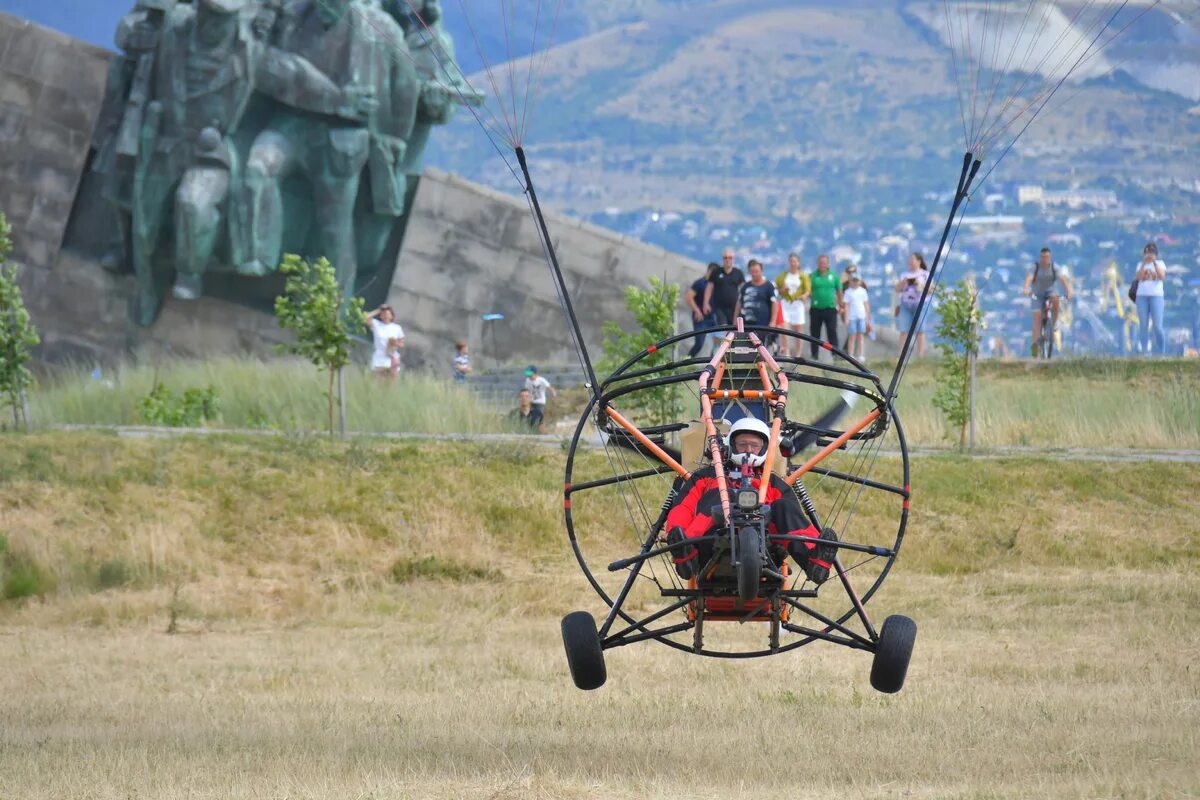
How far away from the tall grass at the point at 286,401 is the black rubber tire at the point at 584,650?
14.4 meters

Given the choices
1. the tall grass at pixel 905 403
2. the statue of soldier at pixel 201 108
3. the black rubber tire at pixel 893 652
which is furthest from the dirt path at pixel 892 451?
the black rubber tire at pixel 893 652

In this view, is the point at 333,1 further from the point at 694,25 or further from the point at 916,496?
the point at 694,25

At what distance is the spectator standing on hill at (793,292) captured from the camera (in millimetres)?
28328

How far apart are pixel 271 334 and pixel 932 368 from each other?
13.0 meters

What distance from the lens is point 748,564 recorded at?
37.9ft

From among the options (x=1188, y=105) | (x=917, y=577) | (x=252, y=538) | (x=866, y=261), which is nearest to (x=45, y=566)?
(x=252, y=538)

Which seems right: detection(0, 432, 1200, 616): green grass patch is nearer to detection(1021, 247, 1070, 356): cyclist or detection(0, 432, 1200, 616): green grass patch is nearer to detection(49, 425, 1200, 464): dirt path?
detection(49, 425, 1200, 464): dirt path

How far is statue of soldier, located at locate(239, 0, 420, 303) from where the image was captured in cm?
3459

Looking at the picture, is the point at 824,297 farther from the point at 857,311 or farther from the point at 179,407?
the point at 179,407

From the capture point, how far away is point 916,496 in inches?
937

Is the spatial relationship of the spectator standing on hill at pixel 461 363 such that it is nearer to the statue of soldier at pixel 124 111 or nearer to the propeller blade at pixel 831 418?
the statue of soldier at pixel 124 111

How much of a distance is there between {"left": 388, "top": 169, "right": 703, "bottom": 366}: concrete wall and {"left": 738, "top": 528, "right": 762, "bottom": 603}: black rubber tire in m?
25.9

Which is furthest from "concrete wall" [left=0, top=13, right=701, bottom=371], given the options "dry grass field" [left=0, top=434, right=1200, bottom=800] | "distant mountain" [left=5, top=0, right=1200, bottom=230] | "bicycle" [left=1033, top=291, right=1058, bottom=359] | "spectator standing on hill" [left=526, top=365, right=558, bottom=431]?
"distant mountain" [left=5, top=0, right=1200, bottom=230]

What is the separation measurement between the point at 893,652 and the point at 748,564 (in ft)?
5.36
